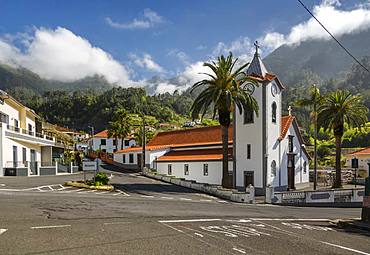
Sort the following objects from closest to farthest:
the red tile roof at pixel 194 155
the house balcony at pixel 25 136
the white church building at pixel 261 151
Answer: the white church building at pixel 261 151 → the house balcony at pixel 25 136 → the red tile roof at pixel 194 155

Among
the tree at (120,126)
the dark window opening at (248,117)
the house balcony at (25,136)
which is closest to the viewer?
the dark window opening at (248,117)

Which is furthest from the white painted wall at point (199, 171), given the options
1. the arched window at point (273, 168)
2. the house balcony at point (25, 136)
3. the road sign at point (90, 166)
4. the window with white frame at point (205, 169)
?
the house balcony at point (25, 136)

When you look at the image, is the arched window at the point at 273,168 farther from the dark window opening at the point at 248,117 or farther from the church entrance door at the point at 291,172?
the dark window opening at the point at 248,117

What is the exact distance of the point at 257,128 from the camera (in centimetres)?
3884

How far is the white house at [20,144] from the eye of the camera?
123 feet

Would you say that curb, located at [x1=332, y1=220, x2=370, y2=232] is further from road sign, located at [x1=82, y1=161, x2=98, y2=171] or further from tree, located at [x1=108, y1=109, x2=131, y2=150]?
tree, located at [x1=108, y1=109, x2=131, y2=150]

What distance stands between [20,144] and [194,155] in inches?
803

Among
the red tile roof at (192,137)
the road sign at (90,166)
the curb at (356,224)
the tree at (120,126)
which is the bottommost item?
the curb at (356,224)

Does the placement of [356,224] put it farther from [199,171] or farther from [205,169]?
[199,171]

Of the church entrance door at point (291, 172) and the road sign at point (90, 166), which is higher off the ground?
the road sign at point (90, 166)

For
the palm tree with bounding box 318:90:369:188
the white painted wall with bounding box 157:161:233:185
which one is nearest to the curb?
the white painted wall with bounding box 157:161:233:185

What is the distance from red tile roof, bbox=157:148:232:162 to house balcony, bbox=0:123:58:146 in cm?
1543

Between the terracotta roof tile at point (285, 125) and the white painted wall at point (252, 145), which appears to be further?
the terracotta roof tile at point (285, 125)

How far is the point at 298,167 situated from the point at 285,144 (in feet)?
14.7
